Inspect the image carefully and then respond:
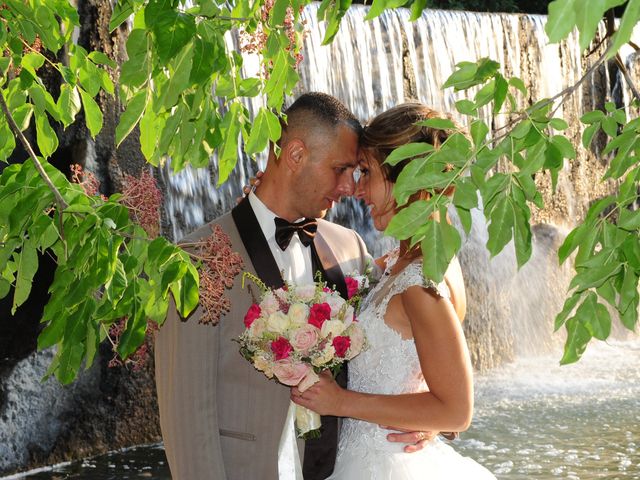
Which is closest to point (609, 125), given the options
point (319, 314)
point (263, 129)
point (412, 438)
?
point (263, 129)

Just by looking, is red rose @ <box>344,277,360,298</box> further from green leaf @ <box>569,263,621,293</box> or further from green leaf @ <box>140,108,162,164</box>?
green leaf @ <box>569,263,621,293</box>

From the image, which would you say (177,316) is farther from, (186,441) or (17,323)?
(17,323)

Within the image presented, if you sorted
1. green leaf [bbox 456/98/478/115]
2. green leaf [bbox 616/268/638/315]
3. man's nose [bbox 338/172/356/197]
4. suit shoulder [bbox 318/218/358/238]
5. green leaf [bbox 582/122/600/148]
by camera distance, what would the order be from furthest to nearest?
suit shoulder [bbox 318/218/358/238]
man's nose [bbox 338/172/356/197]
green leaf [bbox 582/122/600/148]
green leaf [bbox 616/268/638/315]
green leaf [bbox 456/98/478/115]

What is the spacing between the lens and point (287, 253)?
11.8 ft

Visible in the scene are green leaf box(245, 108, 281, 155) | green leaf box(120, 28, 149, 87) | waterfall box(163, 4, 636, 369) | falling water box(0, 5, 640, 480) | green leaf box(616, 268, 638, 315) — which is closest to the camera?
green leaf box(616, 268, 638, 315)

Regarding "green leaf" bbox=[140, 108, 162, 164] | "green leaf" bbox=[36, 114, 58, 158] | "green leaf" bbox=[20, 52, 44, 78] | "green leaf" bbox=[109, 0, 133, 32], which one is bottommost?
"green leaf" bbox=[140, 108, 162, 164]

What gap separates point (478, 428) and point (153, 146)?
23.3 feet

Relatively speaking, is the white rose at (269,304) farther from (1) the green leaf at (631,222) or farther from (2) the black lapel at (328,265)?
(1) the green leaf at (631,222)

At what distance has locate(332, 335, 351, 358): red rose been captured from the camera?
323 centimetres

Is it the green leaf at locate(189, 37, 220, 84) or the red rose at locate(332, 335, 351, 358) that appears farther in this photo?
the red rose at locate(332, 335, 351, 358)

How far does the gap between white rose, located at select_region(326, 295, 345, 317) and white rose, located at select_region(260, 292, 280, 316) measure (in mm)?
186

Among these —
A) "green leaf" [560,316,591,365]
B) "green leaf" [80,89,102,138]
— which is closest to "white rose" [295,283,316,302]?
"green leaf" [80,89,102,138]

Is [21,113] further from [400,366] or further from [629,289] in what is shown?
[629,289]

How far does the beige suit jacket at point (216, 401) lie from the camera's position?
124 inches
